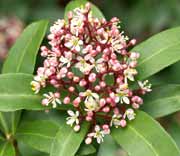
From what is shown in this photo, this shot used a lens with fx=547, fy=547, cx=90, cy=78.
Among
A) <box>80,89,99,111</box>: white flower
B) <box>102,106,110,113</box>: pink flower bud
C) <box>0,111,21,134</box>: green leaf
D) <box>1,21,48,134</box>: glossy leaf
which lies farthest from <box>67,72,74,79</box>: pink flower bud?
<box>0,111,21,134</box>: green leaf

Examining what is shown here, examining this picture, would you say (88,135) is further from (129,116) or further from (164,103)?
(164,103)

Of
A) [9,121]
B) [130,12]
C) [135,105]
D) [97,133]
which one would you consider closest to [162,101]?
[135,105]

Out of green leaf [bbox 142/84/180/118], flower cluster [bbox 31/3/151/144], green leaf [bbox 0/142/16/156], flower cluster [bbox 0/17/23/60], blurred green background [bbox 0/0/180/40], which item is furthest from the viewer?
blurred green background [bbox 0/0/180/40]

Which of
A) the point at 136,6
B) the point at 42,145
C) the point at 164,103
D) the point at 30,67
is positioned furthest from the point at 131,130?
the point at 136,6

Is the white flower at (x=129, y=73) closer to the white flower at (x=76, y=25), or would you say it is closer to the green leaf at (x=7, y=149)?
the white flower at (x=76, y=25)

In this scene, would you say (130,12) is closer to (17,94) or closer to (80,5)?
(80,5)

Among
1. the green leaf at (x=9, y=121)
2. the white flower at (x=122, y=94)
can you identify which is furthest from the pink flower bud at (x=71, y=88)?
the green leaf at (x=9, y=121)

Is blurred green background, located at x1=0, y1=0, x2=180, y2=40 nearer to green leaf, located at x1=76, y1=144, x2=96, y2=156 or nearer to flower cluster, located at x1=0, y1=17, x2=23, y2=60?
flower cluster, located at x1=0, y1=17, x2=23, y2=60
